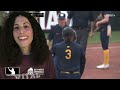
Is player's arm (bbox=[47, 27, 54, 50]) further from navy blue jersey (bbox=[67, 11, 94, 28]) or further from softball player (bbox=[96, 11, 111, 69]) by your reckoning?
softball player (bbox=[96, 11, 111, 69])

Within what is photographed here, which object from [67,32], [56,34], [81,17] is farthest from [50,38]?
[81,17]

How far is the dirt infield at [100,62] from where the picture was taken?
11.9ft

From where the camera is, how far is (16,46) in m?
3.66

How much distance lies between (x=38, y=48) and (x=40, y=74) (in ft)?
1.07

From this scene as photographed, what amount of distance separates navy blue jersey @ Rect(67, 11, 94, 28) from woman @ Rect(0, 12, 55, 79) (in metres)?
0.43

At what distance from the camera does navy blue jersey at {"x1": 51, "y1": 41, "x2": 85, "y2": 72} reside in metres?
3.70

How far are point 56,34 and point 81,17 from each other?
39 cm

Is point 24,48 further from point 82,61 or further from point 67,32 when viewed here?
point 82,61

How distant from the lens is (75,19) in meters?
3.70

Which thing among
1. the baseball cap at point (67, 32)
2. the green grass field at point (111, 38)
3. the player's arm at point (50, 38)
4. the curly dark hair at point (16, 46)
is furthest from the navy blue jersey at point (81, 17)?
the curly dark hair at point (16, 46)

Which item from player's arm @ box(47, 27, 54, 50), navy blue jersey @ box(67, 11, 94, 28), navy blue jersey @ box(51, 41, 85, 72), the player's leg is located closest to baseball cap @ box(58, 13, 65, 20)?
navy blue jersey @ box(67, 11, 94, 28)

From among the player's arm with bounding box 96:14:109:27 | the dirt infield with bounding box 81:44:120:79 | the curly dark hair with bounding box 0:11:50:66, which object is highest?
the player's arm with bounding box 96:14:109:27
